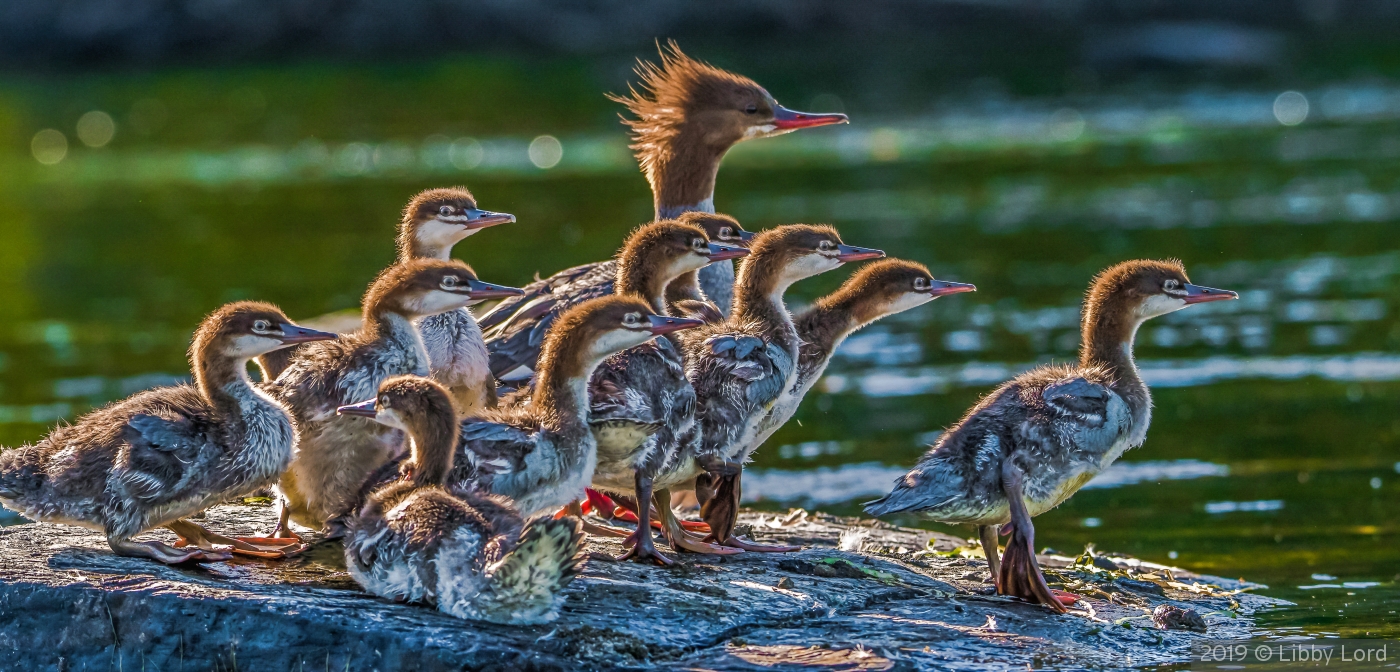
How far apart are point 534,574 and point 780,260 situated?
106 inches

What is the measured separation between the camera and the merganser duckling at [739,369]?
25.9ft

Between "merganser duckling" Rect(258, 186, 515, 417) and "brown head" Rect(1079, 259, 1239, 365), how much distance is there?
9.02ft

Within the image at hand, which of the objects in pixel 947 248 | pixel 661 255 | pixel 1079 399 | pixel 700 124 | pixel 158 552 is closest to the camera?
pixel 158 552

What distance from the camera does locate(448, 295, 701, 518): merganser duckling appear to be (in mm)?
7035

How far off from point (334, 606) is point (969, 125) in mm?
30376

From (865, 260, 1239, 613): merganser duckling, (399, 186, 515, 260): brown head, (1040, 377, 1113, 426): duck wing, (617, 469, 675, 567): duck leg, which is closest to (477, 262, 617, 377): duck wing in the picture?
(399, 186, 515, 260): brown head

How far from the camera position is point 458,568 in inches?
248

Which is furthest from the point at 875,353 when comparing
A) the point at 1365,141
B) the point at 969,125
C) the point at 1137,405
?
the point at 969,125

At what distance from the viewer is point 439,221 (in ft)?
29.0

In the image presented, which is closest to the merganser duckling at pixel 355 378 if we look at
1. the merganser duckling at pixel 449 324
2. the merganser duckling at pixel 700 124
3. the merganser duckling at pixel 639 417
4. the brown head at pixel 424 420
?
the merganser duckling at pixel 449 324

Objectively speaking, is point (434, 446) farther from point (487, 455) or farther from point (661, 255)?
point (661, 255)

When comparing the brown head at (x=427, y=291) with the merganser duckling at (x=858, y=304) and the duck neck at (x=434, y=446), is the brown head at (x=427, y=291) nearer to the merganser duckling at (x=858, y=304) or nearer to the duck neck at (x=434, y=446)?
the duck neck at (x=434, y=446)

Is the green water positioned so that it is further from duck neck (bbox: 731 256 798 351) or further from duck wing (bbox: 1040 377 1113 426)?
duck neck (bbox: 731 256 798 351)

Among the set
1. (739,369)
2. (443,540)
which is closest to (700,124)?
(739,369)
